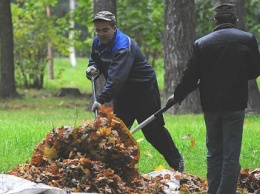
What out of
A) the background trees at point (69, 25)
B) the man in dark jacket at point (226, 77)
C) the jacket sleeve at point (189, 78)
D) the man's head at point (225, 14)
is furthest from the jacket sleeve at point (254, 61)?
the background trees at point (69, 25)

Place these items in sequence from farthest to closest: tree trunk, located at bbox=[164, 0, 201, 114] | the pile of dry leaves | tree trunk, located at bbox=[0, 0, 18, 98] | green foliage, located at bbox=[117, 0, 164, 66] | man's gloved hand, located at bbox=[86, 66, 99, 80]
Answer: green foliage, located at bbox=[117, 0, 164, 66]
tree trunk, located at bbox=[0, 0, 18, 98]
tree trunk, located at bbox=[164, 0, 201, 114]
man's gloved hand, located at bbox=[86, 66, 99, 80]
the pile of dry leaves

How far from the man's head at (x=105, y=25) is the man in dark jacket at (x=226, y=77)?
51.2 inches

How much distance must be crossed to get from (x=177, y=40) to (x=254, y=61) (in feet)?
32.0

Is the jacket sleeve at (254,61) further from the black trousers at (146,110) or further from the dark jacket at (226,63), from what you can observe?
the black trousers at (146,110)

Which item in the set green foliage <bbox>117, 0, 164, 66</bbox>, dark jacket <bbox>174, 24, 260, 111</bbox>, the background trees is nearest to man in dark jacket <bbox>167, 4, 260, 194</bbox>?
dark jacket <bbox>174, 24, 260, 111</bbox>

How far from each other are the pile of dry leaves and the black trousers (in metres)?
0.88

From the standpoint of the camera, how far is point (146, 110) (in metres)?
8.66

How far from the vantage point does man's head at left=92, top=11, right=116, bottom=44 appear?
26.8 feet

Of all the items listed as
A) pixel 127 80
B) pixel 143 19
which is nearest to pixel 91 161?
pixel 127 80

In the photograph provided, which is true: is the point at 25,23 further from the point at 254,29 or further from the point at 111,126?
the point at 111,126

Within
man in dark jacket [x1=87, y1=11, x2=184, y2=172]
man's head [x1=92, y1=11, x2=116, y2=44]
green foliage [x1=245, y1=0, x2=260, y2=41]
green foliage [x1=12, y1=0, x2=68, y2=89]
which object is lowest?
green foliage [x1=12, y1=0, x2=68, y2=89]

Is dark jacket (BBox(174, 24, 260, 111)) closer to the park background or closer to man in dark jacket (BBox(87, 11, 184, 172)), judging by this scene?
man in dark jacket (BBox(87, 11, 184, 172))

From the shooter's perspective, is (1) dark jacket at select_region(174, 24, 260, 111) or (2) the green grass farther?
(2) the green grass

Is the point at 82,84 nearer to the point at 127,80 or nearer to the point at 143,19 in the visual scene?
the point at 143,19
